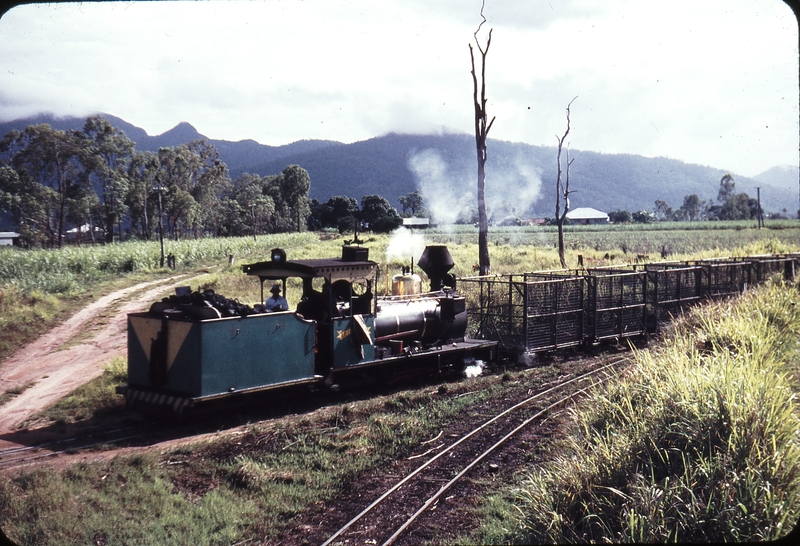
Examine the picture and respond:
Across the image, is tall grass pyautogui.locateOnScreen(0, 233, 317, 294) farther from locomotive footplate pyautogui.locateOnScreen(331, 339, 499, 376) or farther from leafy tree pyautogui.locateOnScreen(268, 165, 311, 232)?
locomotive footplate pyautogui.locateOnScreen(331, 339, 499, 376)

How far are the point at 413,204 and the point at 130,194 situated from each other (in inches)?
1322

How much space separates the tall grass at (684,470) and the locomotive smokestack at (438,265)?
7.88 meters

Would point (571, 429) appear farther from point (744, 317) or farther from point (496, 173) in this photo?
point (496, 173)

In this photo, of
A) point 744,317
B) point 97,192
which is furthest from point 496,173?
point 744,317

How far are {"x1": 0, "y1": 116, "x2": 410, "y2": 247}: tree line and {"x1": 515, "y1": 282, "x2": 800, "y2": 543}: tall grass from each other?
3273 cm

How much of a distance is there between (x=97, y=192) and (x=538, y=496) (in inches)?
2572

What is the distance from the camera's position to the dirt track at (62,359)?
41.9 feet

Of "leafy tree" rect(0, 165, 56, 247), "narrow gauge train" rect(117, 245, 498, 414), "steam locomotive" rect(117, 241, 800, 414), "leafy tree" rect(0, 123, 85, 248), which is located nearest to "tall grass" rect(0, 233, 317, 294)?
"leafy tree" rect(0, 123, 85, 248)

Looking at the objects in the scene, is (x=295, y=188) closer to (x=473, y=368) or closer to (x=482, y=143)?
(x=482, y=143)

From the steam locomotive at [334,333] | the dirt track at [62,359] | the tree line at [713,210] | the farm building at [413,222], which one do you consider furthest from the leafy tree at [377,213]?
the tree line at [713,210]

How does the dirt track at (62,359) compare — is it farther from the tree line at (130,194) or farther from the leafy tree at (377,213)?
the leafy tree at (377,213)

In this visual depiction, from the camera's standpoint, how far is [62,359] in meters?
16.3

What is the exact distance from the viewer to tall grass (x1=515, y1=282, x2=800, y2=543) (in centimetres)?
517

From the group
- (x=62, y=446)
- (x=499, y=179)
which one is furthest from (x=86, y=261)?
(x=499, y=179)
